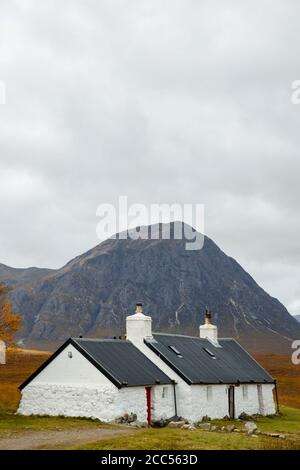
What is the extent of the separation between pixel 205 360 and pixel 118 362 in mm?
10253

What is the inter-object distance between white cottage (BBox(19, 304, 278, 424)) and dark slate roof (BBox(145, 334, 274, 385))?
0.31ft

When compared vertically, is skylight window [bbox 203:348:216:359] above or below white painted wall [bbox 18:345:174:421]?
above

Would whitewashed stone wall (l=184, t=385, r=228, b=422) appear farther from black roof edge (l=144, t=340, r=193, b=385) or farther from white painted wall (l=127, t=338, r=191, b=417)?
black roof edge (l=144, t=340, r=193, b=385)

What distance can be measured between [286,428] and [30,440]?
21.5 meters

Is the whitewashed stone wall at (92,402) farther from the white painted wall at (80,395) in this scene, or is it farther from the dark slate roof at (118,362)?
the dark slate roof at (118,362)

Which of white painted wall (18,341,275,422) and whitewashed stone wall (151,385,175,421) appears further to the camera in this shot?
whitewashed stone wall (151,385,175,421)

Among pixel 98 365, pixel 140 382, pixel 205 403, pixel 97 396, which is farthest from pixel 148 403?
pixel 205 403

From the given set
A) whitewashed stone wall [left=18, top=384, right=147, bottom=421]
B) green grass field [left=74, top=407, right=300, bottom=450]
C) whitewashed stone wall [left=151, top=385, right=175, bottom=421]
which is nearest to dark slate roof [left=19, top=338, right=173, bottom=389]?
whitewashed stone wall [left=151, top=385, right=175, bottom=421]

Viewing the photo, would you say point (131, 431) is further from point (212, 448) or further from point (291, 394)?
point (291, 394)

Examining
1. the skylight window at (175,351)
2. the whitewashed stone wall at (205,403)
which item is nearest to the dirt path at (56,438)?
the whitewashed stone wall at (205,403)

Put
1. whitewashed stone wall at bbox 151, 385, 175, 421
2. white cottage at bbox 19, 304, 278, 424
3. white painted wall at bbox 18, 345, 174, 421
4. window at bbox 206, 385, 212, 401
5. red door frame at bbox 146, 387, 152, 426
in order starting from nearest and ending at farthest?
white painted wall at bbox 18, 345, 174, 421
white cottage at bbox 19, 304, 278, 424
red door frame at bbox 146, 387, 152, 426
whitewashed stone wall at bbox 151, 385, 175, 421
window at bbox 206, 385, 212, 401

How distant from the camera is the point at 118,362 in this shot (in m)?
40.6

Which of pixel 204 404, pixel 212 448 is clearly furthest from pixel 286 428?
pixel 212 448

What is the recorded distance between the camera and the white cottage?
125ft
